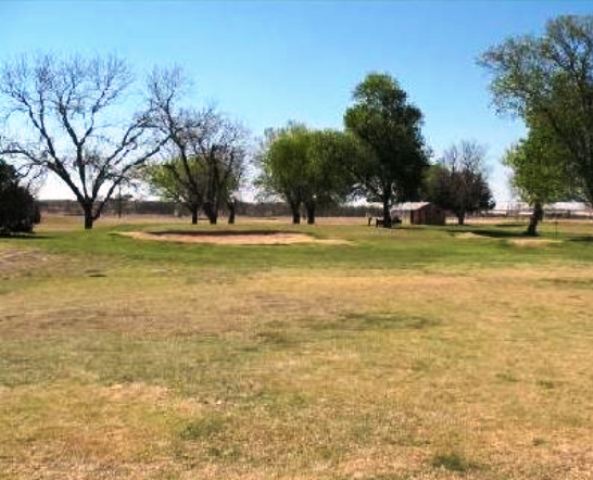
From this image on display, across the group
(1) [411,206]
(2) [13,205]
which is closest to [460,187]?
(1) [411,206]

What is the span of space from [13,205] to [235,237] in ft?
31.7

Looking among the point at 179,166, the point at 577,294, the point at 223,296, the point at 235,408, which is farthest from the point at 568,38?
the point at 179,166

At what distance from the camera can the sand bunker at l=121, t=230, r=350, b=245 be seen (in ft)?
111

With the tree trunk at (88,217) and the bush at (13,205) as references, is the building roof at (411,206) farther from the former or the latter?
the bush at (13,205)

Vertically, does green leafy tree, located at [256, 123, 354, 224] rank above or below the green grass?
above

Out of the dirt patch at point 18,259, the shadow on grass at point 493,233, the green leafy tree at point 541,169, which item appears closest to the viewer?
the dirt patch at point 18,259

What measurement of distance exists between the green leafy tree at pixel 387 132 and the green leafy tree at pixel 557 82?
981 inches

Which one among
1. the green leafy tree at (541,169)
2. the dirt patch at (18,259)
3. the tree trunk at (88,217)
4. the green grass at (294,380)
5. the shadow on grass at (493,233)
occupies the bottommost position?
the shadow on grass at (493,233)

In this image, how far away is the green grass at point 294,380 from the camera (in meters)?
5.83

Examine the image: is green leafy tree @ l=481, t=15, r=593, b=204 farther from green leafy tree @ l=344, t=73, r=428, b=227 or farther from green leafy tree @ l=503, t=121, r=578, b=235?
green leafy tree @ l=344, t=73, r=428, b=227

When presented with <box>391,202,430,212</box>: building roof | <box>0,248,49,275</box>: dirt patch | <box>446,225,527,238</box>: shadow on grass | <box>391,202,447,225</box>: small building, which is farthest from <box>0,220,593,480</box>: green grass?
<box>391,202,430,212</box>: building roof

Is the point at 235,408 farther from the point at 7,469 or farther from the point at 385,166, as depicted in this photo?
the point at 385,166

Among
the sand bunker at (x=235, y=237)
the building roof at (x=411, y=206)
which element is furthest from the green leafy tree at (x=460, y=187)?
the sand bunker at (x=235, y=237)

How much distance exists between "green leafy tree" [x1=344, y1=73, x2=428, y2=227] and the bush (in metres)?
29.7
